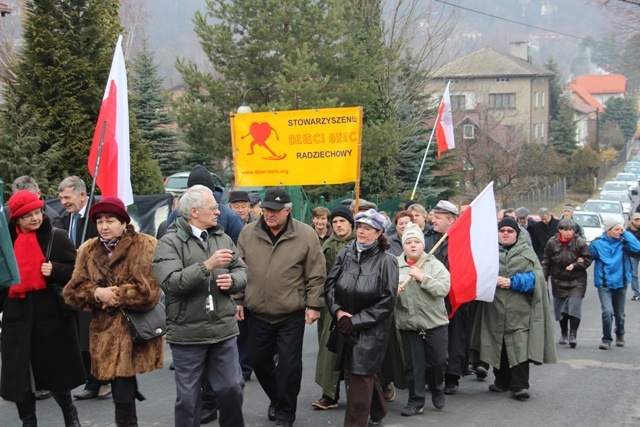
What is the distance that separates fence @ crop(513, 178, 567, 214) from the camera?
50.5m

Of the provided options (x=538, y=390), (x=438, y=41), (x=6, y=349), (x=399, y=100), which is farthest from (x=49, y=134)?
(x=438, y=41)

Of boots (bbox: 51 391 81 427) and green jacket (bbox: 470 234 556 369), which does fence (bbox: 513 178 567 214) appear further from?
boots (bbox: 51 391 81 427)

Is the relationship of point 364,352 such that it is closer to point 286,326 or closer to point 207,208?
point 286,326

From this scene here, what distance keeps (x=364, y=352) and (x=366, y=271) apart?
63cm

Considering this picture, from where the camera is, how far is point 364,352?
6.96m

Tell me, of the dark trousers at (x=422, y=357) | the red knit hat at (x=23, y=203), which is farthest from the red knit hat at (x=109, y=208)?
the dark trousers at (x=422, y=357)

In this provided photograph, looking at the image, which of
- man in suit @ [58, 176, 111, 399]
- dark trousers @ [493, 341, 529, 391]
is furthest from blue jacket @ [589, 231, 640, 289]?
man in suit @ [58, 176, 111, 399]

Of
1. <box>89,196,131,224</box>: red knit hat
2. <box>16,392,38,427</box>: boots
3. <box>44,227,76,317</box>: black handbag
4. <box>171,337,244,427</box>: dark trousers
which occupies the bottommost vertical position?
<box>16,392,38,427</box>: boots

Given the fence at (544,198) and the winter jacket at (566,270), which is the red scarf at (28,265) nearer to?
the winter jacket at (566,270)

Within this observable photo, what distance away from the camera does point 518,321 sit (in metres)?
8.86

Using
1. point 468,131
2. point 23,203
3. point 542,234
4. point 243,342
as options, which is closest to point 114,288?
point 23,203

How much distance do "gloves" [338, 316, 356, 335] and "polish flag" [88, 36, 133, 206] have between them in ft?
9.29

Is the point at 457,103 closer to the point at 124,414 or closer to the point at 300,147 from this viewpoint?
the point at 300,147

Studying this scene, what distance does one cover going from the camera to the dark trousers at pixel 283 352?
7.39 meters
